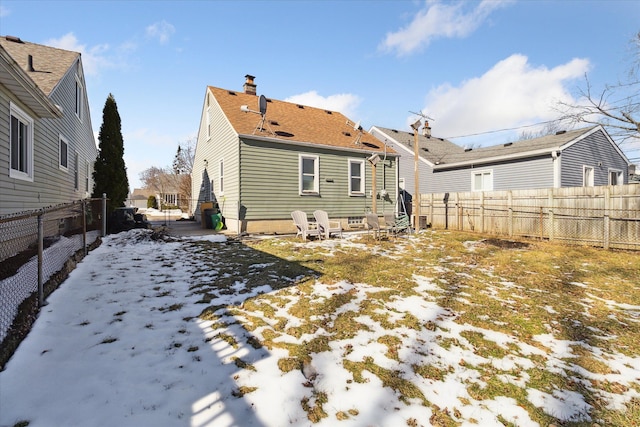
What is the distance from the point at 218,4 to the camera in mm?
9672

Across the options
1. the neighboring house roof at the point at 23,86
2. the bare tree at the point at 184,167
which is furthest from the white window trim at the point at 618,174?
the bare tree at the point at 184,167

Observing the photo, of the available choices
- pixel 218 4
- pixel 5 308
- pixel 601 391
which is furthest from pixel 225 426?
pixel 218 4

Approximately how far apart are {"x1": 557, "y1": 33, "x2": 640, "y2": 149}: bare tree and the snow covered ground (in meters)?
19.2

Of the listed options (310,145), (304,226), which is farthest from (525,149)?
(304,226)

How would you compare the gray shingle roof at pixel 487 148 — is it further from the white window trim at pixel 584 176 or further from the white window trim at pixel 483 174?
the white window trim at pixel 584 176

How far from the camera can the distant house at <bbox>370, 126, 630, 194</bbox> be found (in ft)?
49.9

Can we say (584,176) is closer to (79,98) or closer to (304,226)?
(304,226)

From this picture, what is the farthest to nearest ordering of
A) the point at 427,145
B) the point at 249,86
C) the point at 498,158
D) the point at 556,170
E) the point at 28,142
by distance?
the point at 427,145 < the point at 498,158 < the point at 249,86 < the point at 556,170 < the point at 28,142

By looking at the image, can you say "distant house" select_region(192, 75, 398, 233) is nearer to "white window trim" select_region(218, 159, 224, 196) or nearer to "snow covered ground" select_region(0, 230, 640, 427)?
"white window trim" select_region(218, 159, 224, 196)

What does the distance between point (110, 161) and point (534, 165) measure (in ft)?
67.5

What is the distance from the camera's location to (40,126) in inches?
326

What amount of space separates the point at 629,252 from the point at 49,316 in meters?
14.0

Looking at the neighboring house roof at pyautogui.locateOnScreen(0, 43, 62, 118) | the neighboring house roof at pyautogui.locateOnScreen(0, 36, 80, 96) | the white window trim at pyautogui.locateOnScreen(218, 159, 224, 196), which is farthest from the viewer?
the white window trim at pyautogui.locateOnScreen(218, 159, 224, 196)

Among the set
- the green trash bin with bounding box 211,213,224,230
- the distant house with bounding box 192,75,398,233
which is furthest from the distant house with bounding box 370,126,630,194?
the green trash bin with bounding box 211,213,224,230
